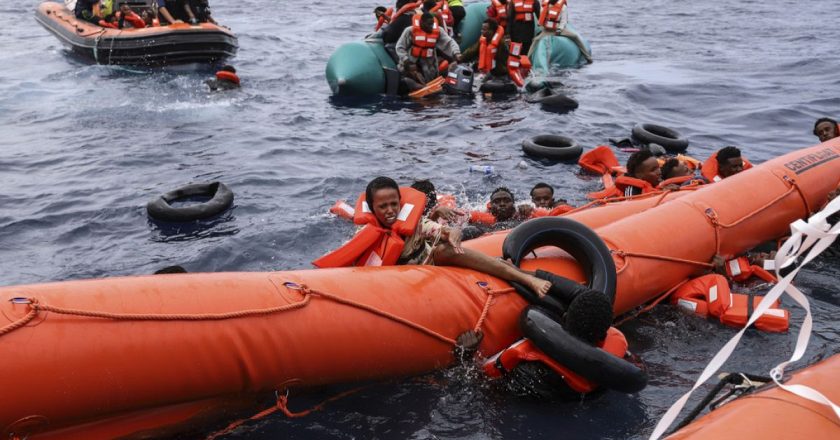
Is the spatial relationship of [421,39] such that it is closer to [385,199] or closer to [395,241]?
[385,199]

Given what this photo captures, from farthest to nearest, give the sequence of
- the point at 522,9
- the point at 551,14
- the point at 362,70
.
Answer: the point at 551,14, the point at 522,9, the point at 362,70

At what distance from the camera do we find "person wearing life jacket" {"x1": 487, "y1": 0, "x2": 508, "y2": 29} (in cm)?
1344

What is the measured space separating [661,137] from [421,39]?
4550 mm

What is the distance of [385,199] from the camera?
4457 millimetres

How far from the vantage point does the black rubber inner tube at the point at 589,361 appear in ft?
11.7

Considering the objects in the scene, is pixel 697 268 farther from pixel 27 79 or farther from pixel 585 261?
pixel 27 79

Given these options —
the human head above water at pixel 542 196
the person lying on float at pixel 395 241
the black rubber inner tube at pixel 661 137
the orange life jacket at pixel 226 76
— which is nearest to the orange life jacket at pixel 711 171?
the human head above water at pixel 542 196

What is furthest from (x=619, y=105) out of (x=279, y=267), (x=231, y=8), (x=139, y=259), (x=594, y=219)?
(x=231, y=8)

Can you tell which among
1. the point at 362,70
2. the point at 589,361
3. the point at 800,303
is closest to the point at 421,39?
the point at 362,70

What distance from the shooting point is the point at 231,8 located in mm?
24328

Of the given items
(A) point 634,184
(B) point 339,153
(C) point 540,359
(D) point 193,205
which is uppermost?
(A) point 634,184

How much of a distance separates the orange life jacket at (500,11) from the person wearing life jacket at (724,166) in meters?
7.58

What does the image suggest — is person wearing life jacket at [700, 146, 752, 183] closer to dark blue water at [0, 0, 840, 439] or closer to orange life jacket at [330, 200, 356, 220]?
dark blue water at [0, 0, 840, 439]

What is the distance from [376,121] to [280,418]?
→ 733 centimetres
